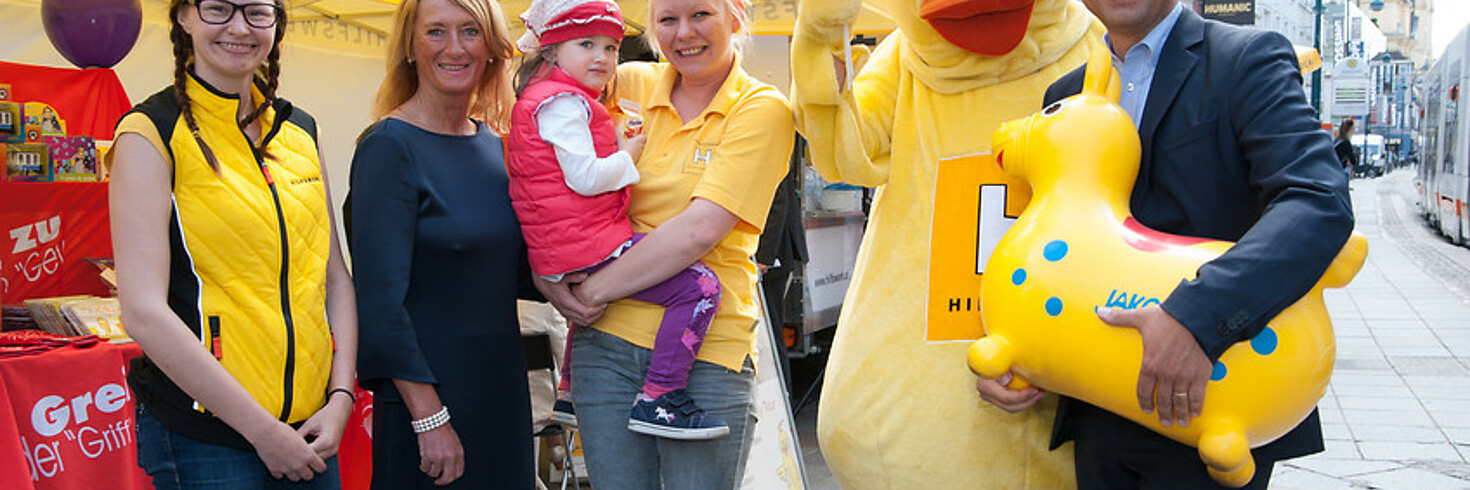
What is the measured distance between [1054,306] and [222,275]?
1516mm

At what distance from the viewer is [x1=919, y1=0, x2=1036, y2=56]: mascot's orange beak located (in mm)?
2127

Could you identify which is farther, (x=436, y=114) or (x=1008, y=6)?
(x=436, y=114)

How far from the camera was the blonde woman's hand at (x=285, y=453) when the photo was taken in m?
2.13

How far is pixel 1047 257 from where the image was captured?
6.05 ft

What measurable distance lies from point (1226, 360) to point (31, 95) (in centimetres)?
392

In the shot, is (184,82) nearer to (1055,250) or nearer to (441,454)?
(441,454)

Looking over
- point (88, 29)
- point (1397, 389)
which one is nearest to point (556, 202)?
point (88, 29)

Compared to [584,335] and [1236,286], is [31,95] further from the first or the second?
[1236,286]

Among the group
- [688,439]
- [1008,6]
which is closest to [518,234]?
[688,439]

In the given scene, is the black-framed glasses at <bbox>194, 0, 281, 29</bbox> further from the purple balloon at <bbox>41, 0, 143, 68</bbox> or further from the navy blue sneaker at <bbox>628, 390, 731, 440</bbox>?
the purple balloon at <bbox>41, 0, 143, 68</bbox>

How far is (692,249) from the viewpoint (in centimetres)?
224

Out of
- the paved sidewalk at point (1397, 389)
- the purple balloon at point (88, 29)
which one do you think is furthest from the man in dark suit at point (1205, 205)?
the purple balloon at point (88, 29)

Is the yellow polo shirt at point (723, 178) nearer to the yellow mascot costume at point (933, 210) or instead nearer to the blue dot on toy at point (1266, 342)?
the yellow mascot costume at point (933, 210)

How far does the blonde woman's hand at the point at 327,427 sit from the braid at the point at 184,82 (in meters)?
0.53
